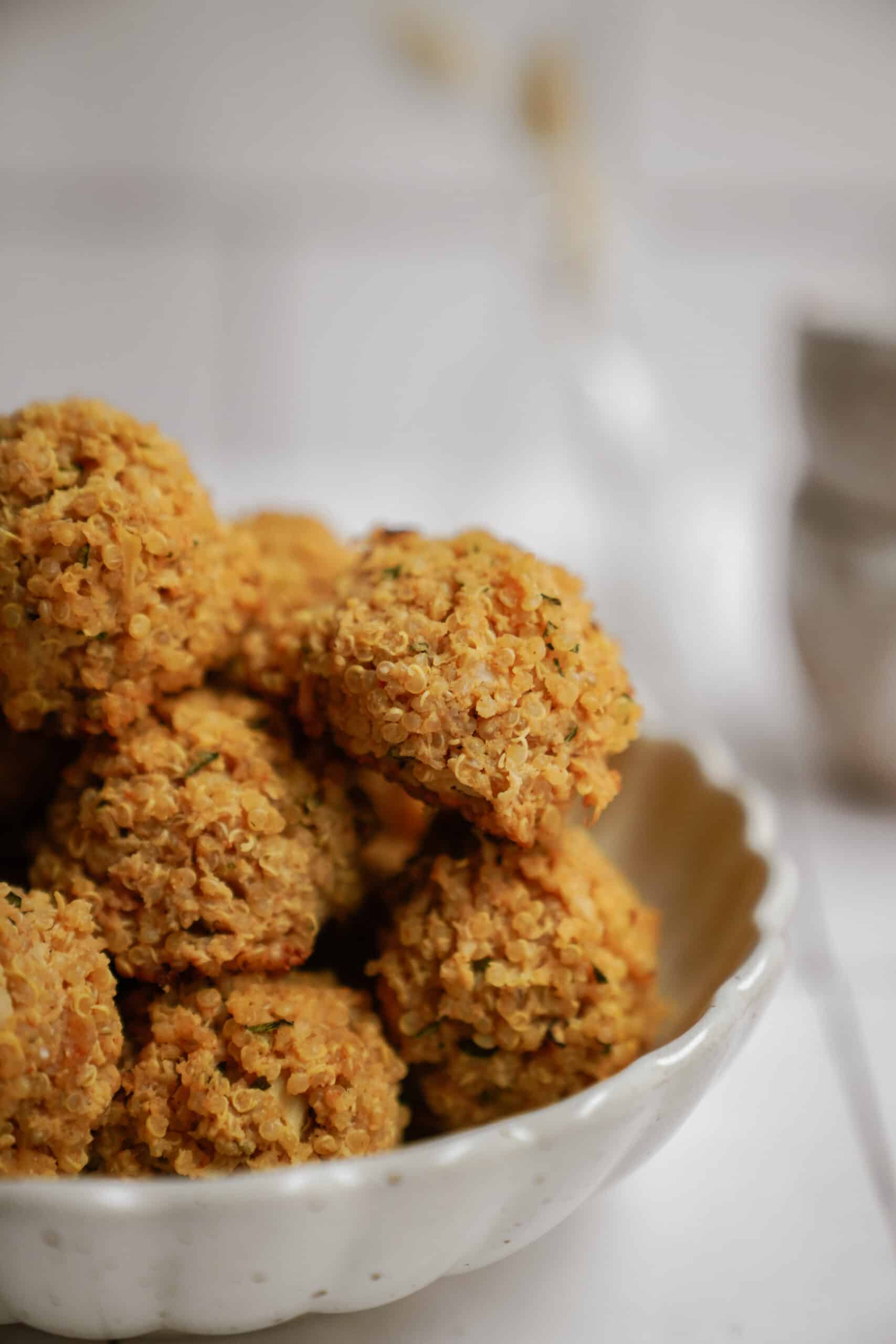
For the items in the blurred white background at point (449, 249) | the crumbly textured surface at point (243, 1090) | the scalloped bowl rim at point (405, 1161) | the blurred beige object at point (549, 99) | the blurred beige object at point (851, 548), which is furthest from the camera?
the blurred white background at point (449, 249)

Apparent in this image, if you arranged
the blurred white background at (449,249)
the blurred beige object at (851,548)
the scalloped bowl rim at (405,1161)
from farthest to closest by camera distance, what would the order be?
the blurred white background at (449,249), the blurred beige object at (851,548), the scalloped bowl rim at (405,1161)

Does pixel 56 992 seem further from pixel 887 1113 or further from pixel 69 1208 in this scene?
pixel 887 1113

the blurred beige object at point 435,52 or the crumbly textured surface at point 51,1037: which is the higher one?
the blurred beige object at point 435,52

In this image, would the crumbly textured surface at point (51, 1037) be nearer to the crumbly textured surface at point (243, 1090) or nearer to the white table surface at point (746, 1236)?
the crumbly textured surface at point (243, 1090)

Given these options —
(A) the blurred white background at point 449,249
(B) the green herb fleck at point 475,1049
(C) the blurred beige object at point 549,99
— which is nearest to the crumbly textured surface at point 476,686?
(B) the green herb fleck at point 475,1049

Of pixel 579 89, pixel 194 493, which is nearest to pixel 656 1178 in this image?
Result: pixel 194 493

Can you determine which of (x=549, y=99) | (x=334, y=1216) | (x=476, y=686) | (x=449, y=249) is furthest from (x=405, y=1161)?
(x=449, y=249)

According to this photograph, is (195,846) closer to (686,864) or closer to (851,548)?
(686,864)
